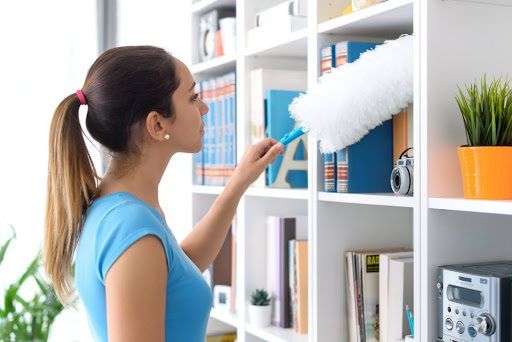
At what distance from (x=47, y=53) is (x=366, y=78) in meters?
1.71

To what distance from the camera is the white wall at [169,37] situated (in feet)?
8.80

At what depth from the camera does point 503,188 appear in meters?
1.13

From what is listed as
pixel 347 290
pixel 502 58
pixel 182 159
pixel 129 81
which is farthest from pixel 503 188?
pixel 182 159

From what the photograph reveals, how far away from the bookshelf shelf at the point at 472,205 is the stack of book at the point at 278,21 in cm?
77

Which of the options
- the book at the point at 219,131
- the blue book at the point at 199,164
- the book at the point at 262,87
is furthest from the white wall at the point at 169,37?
the book at the point at 262,87

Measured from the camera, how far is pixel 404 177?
1.31 m

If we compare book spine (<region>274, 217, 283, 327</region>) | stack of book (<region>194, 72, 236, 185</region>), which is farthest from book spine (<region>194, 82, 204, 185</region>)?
book spine (<region>274, 217, 283, 327</region>)

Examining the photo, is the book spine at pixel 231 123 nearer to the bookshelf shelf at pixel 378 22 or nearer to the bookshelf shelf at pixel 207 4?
the bookshelf shelf at pixel 207 4

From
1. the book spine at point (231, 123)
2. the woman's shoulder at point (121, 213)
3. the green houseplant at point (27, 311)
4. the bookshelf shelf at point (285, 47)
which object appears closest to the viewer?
the woman's shoulder at point (121, 213)

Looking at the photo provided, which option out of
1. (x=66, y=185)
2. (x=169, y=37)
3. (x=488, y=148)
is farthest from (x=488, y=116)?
(x=169, y=37)

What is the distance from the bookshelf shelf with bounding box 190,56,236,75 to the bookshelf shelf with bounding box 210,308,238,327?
806 millimetres

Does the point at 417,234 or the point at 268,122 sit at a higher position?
the point at 268,122

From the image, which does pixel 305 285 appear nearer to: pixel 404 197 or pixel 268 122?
pixel 268 122

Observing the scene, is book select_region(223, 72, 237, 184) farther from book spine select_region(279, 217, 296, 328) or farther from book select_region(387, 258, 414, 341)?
book select_region(387, 258, 414, 341)
